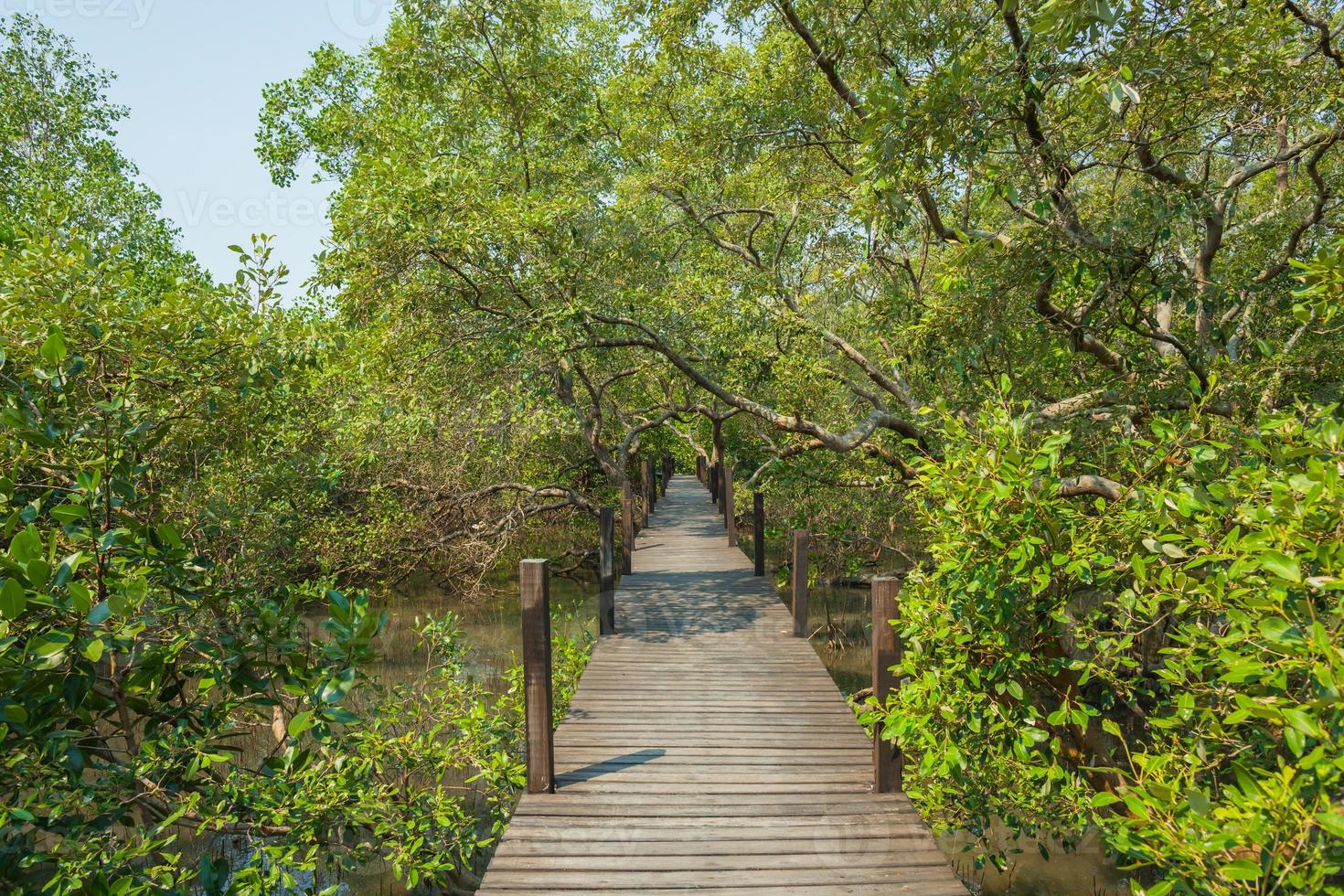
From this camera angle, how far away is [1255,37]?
5.96 meters

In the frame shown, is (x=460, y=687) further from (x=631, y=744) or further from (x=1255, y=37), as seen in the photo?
(x=1255, y=37)

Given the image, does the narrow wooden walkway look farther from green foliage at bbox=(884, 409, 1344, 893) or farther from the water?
the water

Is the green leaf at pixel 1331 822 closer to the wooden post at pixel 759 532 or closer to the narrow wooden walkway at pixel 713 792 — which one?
the narrow wooden walkway at pixel 713 792

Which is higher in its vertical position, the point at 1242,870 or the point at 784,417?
the point at 784,417

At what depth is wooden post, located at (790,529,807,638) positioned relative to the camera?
8109mm

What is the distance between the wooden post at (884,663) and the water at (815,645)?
2.72 meters

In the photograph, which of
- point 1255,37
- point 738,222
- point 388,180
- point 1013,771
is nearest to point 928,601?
point 1013,771

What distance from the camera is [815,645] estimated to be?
505 inches

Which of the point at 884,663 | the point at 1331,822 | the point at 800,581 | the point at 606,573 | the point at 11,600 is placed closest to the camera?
the point at 11,600

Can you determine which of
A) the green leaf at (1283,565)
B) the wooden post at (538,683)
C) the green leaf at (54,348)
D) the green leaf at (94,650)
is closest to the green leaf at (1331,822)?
the green leaf at (1283,565)

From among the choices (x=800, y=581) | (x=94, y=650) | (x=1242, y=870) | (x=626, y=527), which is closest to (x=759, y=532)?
(x=626, y=527)

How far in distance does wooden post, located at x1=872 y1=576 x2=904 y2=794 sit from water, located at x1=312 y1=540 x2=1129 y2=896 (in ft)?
8.92

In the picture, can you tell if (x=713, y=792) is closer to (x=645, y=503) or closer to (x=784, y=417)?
(x=784, y=417)

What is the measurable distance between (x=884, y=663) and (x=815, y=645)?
8321 millimetres
